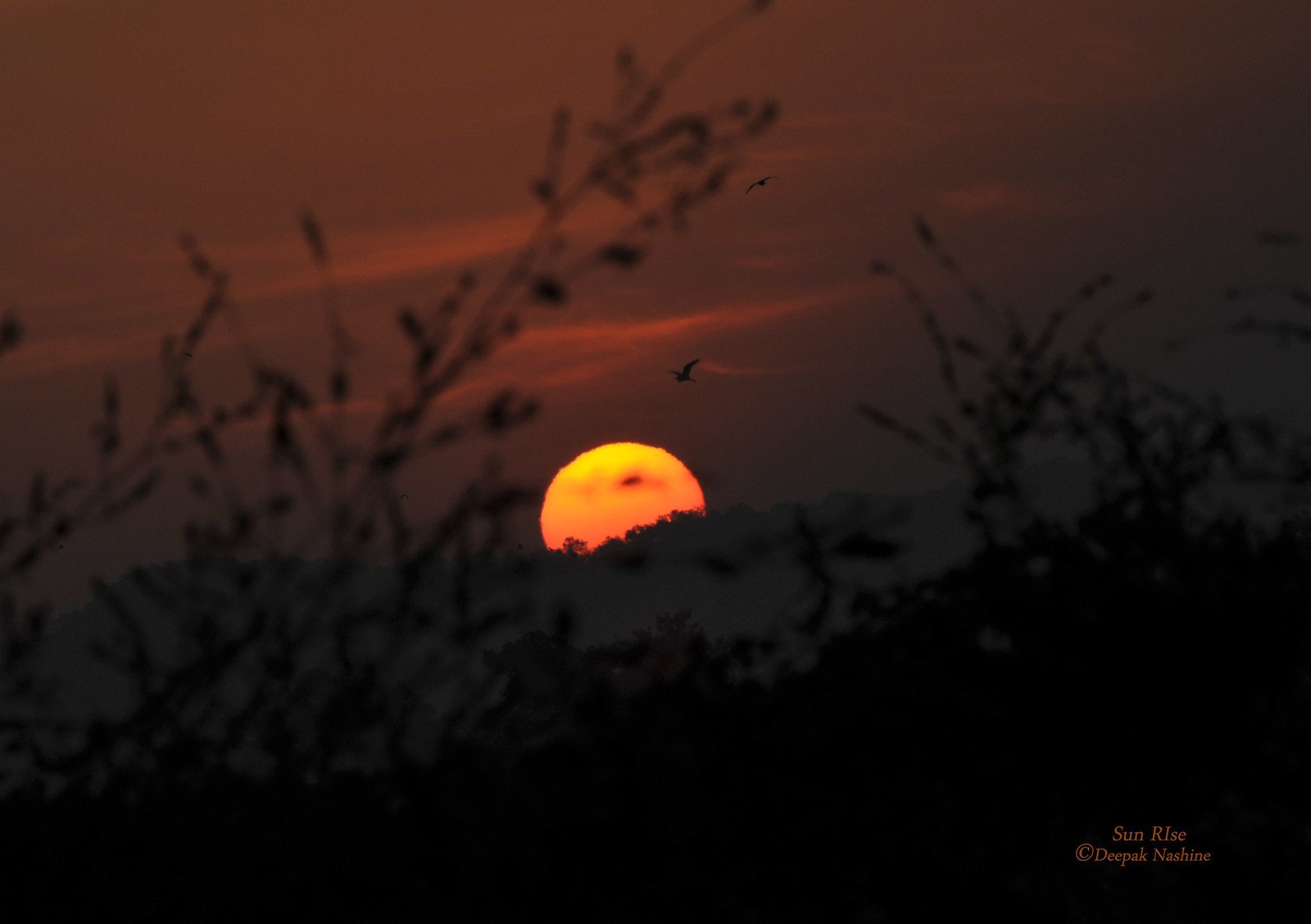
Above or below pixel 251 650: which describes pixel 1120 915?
below

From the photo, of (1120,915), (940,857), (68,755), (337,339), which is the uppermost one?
(337,339)

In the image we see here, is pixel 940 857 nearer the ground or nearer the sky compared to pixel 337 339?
nearer the ground

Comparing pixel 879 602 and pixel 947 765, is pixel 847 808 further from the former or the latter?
pixel 879 602

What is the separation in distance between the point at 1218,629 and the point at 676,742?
154 centimetres

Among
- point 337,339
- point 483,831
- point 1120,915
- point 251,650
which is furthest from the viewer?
point 1120,915

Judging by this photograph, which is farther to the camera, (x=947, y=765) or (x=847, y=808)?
(x=947, y=765)

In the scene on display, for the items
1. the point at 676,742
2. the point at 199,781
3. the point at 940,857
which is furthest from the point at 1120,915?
the point at 199,781

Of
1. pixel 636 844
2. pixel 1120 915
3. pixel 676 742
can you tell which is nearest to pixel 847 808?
pixel 676 742

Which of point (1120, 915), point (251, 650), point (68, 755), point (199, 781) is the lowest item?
point (1120, 915)

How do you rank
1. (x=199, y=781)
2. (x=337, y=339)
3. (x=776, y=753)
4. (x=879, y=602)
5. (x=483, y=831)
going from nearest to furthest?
(x=337, y=339) < (x=483, y=831) < (x=199, y=781) < (x=776, y=753) < (x=879, y=602)

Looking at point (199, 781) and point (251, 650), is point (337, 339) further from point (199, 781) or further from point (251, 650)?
point (199, 781)

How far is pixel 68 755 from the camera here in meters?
2.57

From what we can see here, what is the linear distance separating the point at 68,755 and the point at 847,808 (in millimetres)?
1832

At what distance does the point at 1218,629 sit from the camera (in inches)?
146
